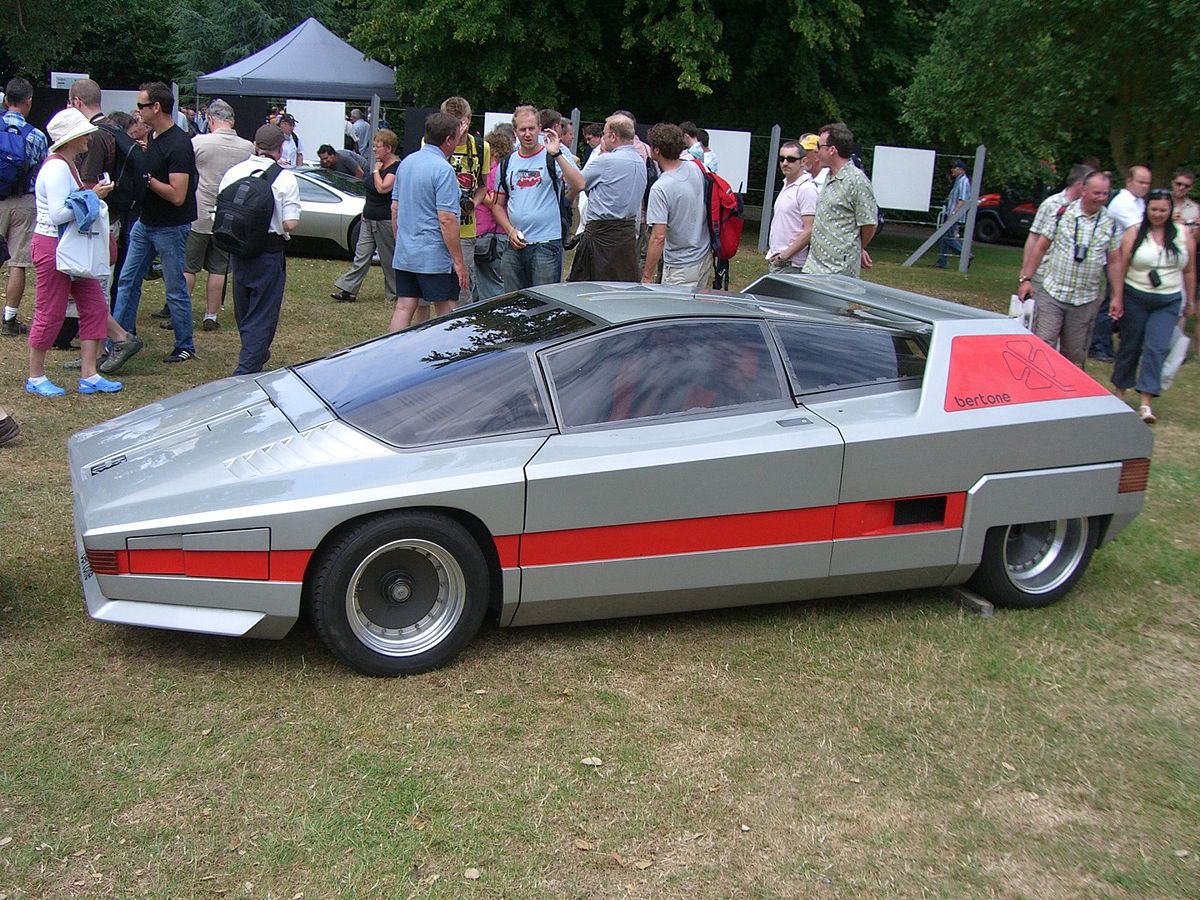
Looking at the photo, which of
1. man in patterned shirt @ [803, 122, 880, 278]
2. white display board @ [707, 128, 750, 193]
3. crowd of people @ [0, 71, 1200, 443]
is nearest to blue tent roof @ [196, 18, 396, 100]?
white display board @ [707, 128, 750, 193]

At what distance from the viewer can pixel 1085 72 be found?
46.4ft

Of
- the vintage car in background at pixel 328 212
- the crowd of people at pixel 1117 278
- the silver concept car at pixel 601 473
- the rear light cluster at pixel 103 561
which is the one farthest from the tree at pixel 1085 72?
the rear light cluster at pixel 103 561

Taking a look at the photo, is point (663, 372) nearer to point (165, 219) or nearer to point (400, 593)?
point (400, 593)

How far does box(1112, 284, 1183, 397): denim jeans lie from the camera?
854 cm

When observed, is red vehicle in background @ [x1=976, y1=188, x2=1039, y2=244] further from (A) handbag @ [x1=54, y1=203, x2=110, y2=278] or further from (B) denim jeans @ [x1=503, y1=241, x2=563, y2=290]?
(A) handbag @ [x1=54, y1=203, x2=110, y2=278]

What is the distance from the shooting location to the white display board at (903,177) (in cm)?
2002

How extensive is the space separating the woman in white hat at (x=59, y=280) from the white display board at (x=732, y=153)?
13.8 m

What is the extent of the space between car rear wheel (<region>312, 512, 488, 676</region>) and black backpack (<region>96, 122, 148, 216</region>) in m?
5.32

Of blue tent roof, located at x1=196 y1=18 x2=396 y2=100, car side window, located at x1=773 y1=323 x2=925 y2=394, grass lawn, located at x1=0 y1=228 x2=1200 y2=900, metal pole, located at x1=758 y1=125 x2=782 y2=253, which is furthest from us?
blue tent roof, located at x1=196 y1=18 x2=396 y2=100

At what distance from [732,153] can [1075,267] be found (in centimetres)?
1251

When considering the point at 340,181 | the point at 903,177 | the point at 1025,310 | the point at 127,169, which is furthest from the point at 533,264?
the point at 903,177

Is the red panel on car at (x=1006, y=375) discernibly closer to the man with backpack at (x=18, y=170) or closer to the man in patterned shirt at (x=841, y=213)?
the man in patterned shirt at (x=841, y=213)

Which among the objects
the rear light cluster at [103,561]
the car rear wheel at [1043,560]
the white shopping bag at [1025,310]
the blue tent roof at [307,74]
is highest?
the blue tent roof at [307,74]

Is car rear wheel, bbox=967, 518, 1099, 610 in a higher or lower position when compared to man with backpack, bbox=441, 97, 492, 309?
lower
